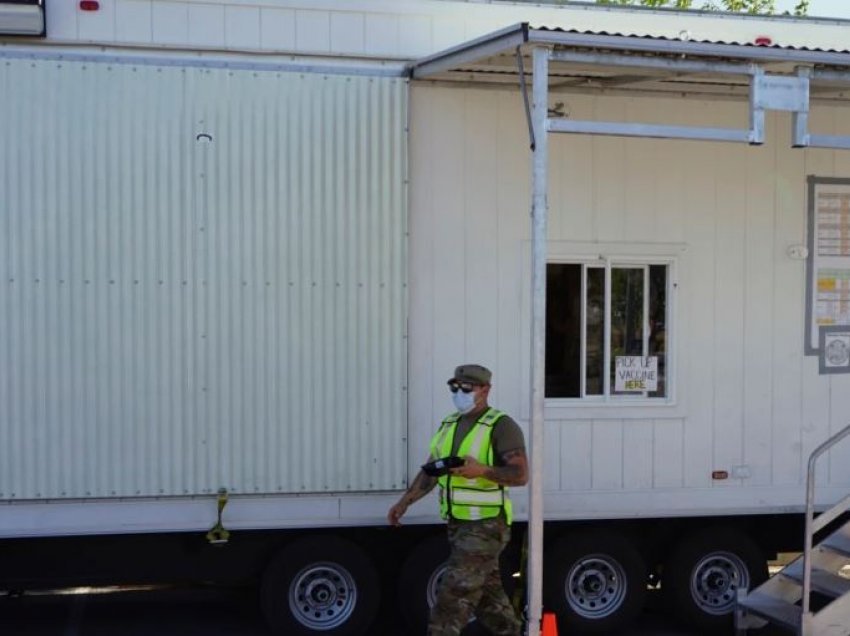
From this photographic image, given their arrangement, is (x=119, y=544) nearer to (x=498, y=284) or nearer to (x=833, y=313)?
(x=498, y=284)

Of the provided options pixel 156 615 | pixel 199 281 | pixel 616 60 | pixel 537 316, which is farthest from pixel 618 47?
pixel 156 615

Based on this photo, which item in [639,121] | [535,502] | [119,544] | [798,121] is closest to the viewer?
[535,502]

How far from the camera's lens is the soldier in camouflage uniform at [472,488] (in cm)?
585

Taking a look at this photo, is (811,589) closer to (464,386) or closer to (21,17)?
(464,386)

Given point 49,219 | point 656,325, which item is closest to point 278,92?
point 49,219

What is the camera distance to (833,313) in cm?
727

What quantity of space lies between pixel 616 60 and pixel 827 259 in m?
2.38

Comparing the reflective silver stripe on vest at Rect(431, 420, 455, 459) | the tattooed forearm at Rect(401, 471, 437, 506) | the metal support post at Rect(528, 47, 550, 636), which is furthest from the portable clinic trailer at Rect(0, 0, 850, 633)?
the reflective silver stripe on vest at Rect(431, 420, 455, 459)

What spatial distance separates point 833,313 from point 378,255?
9.89 feet

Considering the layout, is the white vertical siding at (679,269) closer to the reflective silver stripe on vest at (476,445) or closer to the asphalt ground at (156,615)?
the reflective silver stripe on vest at (476,445)

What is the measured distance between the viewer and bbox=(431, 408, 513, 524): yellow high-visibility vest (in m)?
5.89

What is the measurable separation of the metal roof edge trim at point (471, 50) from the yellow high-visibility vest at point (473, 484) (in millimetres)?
1911

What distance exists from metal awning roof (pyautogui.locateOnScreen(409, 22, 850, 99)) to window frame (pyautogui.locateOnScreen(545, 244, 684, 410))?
103 centimetres

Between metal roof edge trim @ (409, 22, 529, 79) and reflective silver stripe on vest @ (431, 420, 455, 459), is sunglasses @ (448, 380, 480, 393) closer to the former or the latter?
reflective silver stripe on vest @ (431, 420, 455, 459)
